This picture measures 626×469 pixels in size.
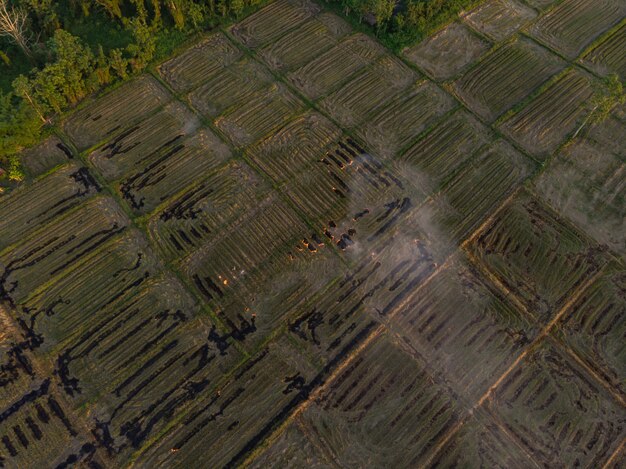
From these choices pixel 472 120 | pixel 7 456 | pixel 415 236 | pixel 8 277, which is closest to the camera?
pixel 7 456

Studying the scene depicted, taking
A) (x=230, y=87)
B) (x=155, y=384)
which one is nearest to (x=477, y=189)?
(x=230, y=87)

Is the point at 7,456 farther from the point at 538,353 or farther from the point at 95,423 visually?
the point at 538,353

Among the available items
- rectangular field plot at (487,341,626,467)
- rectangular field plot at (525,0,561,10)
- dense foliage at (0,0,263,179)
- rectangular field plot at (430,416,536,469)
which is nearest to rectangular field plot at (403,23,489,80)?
rectangular field plot at (525,0,561,10)

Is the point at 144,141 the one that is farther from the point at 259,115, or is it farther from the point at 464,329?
the point at 464,329

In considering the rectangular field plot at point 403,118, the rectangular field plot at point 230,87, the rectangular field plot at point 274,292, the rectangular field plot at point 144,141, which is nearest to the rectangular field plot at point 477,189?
the rectangular field plot at point 403,118

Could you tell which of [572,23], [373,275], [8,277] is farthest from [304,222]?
[572,23]

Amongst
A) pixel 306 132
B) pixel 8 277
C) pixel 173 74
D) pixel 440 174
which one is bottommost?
pixel 440 174
